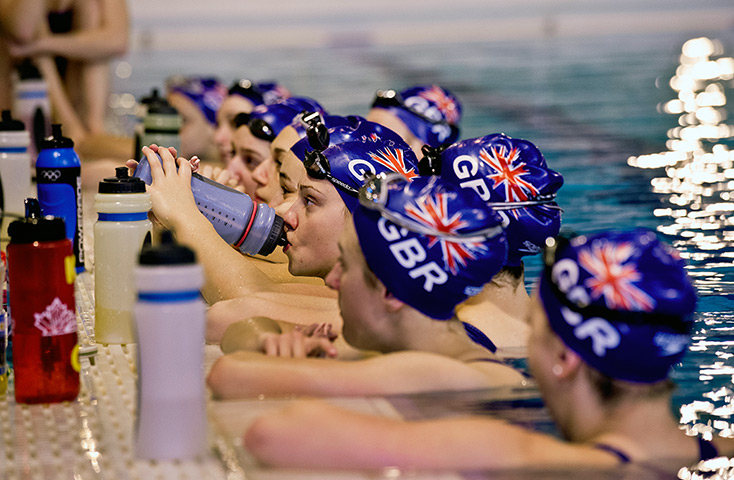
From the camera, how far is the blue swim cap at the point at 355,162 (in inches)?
162

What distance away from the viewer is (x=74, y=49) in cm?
853

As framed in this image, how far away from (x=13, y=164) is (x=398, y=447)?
3.65 meters

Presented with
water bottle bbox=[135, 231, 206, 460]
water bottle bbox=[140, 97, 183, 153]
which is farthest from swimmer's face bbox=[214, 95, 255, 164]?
water bottle bbox=[135, 231, 206, 460]

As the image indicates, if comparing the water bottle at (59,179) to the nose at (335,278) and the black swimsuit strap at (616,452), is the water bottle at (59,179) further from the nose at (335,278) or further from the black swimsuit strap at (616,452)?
the black swimsuit strap at (616,452)

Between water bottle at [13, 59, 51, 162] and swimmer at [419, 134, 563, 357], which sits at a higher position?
water bottle at [13, 59, 51, 162]

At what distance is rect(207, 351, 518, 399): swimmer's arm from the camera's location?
3014mm

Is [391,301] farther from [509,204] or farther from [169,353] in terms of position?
[509,204]

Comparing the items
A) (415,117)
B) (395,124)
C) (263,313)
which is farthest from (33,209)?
(415,117)

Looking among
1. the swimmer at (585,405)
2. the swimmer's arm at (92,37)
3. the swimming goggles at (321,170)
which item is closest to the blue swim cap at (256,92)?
the swimmer's arm at (92,37)

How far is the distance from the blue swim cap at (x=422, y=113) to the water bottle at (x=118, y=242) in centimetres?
327

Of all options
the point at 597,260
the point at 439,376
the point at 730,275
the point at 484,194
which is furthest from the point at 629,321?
the point at 730,275

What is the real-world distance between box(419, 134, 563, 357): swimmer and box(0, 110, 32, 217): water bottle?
250 cm

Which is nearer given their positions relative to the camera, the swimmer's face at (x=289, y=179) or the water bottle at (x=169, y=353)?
the water bottle at (x=169, y=353)

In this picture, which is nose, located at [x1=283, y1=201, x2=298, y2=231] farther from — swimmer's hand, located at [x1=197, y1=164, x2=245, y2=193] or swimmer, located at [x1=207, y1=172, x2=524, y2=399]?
swimmer's hand, located at [x1=197, y1=164, x2=245, y2=193]
